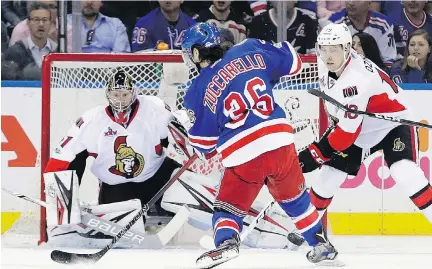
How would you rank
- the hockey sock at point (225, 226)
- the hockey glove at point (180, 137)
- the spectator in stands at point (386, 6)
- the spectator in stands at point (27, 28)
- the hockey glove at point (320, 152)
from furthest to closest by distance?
the spectator in stands at point (386, 6) → the spectator in stands at point (27, 28) → the hockey glove at point (180, 137) → the hockey glove at point (320, 152) → the hockey sock at point (225, 226)

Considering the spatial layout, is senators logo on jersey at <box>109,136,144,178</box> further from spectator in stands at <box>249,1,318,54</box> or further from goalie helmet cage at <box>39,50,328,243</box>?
spectator in stands at <box>249,1,318,54</box>

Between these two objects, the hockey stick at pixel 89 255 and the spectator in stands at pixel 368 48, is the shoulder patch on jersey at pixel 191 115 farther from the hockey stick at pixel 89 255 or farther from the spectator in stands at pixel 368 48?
the spectator in stands at pixel 368 48

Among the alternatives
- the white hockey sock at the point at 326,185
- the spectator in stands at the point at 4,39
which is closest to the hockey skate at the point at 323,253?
the white hockey sock at the point at 326,185

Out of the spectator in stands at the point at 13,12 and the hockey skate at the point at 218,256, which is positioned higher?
the spectator in stands at the point at 13,12

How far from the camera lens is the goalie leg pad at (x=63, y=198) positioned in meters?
4.38

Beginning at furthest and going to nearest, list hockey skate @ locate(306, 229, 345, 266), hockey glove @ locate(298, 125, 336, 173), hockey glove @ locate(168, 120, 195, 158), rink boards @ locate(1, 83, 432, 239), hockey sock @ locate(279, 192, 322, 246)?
rink boards @ locate(1, 83, 432, 239), hockey glove @ locate(168, 120, 195, 158), hockey glove @ locate(298, 125, 336, 173), hockey skate @ locate(306, 229, 345, 266), hockey sock @ locate(279, 192, 322, 246)

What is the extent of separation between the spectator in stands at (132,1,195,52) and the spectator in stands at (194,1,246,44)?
0.33ft

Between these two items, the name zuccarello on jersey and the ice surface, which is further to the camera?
the ice surface

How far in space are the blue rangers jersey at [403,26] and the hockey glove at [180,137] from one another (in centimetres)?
166

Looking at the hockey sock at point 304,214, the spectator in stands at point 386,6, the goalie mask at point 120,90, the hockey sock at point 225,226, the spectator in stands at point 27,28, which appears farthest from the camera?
Result: the spectator in stands at point 386,6

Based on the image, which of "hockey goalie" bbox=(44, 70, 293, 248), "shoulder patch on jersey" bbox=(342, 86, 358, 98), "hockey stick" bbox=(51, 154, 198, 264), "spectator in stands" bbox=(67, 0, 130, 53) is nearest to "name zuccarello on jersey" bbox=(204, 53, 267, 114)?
"shoulder patch on jersey" bbox=(342, 86, 358, 98)

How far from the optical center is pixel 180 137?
4.49m

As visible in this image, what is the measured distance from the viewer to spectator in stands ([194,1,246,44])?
5.64 m

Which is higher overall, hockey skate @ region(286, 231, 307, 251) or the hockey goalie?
the hockey goalie
